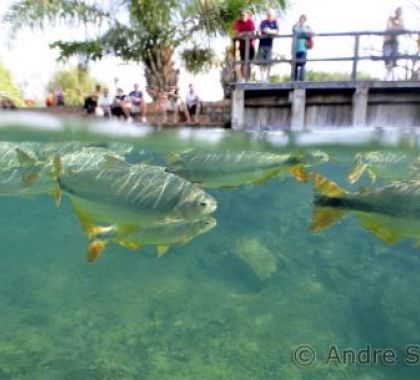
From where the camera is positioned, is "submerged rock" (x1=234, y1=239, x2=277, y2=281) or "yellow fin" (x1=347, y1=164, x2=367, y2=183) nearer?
"yellow fin" (x1=347, y1=164, x2=367, y2=183)

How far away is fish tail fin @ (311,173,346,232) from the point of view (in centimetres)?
263

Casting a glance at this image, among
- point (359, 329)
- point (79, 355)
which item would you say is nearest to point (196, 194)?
point (79, 355)

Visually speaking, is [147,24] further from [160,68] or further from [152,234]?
[152,234]

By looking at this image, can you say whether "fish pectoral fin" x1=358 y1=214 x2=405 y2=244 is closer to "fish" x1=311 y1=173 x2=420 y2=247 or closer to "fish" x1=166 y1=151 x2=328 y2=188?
"fish" x1=311 y1=173 x2=420 y2=247

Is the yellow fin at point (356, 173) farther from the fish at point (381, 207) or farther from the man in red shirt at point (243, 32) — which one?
the man in red shirt at point (243, 32)

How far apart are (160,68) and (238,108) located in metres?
5.02

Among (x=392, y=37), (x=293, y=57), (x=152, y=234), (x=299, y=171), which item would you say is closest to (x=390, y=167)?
(x=299, y=171)

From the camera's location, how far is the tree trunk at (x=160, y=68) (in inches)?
646

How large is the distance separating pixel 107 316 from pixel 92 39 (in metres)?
13.7

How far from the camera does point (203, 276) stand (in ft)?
24.2

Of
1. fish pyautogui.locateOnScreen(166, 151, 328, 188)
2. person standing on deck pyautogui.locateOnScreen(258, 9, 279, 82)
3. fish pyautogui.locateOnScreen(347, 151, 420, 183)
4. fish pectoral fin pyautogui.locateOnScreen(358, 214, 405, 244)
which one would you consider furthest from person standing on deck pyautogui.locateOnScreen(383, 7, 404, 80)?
fish pectoral fin pyautogui.locateOnScreen(358, 214, 405, 244)

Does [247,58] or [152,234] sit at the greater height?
[247,58]

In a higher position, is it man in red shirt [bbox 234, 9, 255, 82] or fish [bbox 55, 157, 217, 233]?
man in red shirt [bbox 234, 9, 255, 82]

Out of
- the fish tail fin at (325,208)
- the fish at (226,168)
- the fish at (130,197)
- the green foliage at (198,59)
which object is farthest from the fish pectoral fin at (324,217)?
the green foliage at (198,59)
